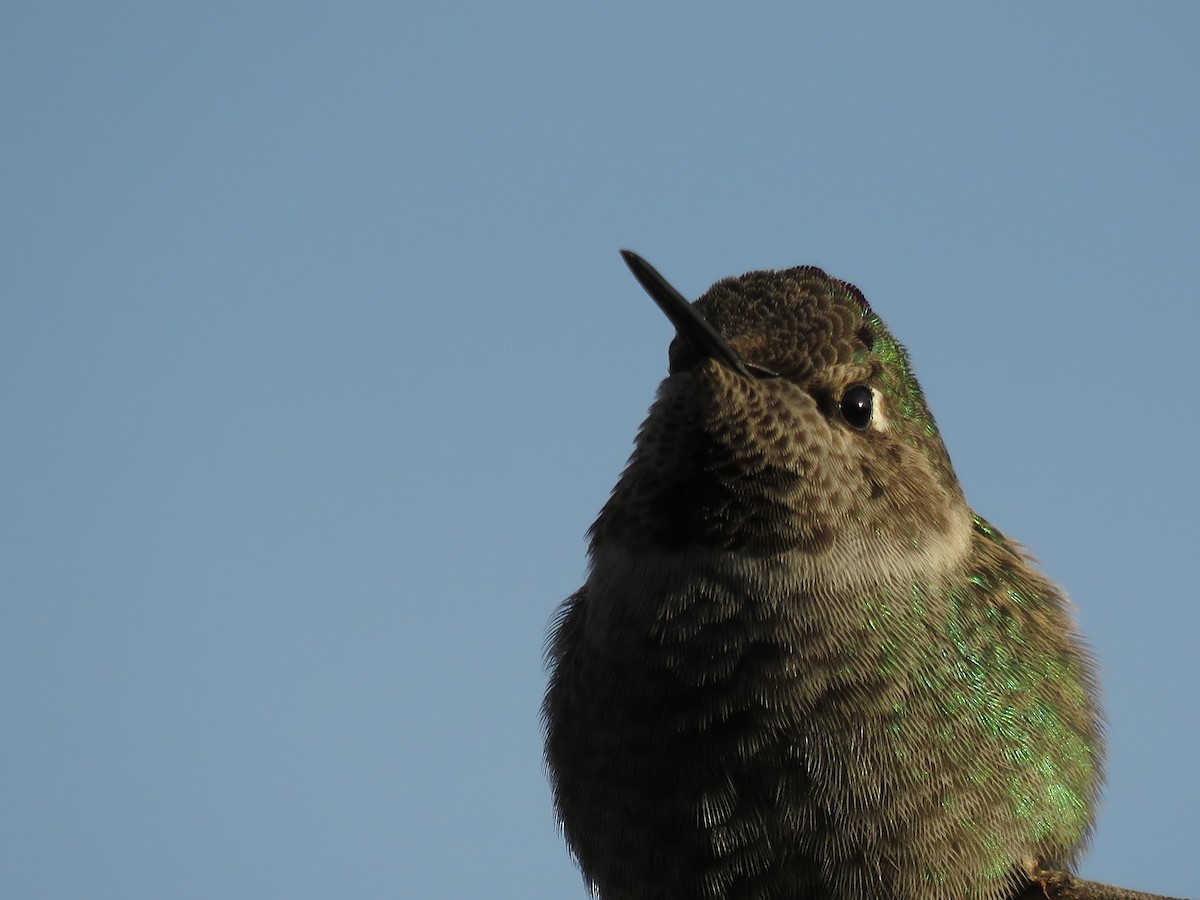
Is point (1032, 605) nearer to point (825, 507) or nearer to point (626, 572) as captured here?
point (825, 507)

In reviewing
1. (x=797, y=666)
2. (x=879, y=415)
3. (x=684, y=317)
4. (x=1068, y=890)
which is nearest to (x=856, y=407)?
(x=879, y=415)

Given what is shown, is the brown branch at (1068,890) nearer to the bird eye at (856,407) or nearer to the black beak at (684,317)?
the bird eye at (856,407)

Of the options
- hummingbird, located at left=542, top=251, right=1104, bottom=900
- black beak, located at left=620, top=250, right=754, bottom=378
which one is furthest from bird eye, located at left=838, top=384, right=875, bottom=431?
black beak, located at left=620, top=250, right=754, bottom=378

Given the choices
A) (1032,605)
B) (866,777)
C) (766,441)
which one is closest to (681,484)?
(766,441)

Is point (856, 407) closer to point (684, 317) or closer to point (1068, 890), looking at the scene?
point (684, 317)

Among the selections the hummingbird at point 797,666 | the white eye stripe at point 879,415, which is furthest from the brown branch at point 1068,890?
the white eye stripe at point 879,415

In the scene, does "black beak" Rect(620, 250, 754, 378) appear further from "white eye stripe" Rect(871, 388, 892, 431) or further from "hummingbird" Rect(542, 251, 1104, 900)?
"white eye stripe" Rect(871, 388, 892, 431)
